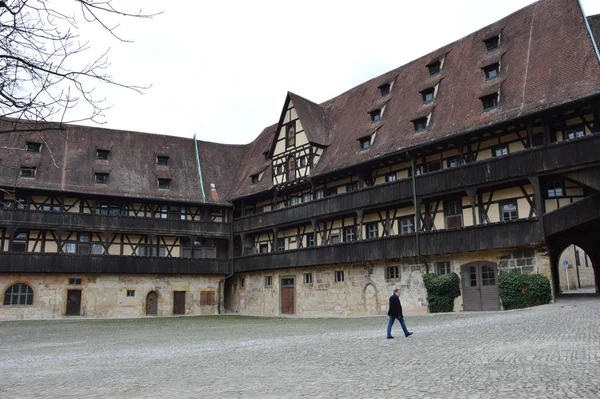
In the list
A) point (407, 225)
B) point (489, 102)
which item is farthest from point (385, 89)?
point (407, 225)

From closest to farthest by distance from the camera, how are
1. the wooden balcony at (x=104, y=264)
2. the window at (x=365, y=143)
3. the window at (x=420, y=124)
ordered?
the window at (x=420, y=124) → the window at (x=365, y=143) → the wooden balcony at (x=104, y=264)

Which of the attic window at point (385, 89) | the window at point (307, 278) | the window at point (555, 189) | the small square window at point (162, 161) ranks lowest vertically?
the window at point (307, 278)

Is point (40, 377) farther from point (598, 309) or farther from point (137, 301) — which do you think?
point (137, 301)

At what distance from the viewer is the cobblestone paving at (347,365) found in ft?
24.7

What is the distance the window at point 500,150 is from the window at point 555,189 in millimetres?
2436

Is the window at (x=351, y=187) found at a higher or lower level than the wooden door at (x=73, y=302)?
higher

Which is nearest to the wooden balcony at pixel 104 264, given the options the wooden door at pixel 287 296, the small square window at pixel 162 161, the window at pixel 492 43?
the wooden door at pixel 287 296

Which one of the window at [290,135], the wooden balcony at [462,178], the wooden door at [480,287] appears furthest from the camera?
the window at [290,135]

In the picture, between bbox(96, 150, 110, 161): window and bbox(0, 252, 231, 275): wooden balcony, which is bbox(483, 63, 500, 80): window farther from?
bbox(96, 150, 110, 161): window

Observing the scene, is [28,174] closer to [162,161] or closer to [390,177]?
[162,161]

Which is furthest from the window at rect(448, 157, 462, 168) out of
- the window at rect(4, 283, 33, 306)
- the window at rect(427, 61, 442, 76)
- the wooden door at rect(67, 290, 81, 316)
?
the window at rect(4, 283, 33, 306)

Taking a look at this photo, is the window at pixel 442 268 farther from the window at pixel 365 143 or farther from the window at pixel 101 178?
the window at pixel 101 178

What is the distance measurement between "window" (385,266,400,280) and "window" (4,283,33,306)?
72.0 ft

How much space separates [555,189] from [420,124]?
309 inches
